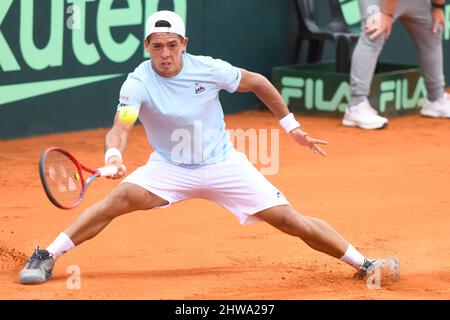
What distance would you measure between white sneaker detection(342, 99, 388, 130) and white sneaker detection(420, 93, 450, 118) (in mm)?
830

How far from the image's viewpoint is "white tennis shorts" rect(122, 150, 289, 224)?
18.3 ft

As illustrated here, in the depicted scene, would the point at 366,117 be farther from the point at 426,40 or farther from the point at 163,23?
the point at 163,23

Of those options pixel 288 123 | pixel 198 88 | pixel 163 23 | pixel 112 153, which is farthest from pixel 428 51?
pixel 112 153

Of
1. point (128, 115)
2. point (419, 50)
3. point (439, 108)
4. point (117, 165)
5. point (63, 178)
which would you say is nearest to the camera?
point (117, 165)

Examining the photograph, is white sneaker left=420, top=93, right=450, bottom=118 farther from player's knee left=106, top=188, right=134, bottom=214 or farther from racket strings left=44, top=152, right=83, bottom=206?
racket strings left=44, top=152, right=83, bottom=206

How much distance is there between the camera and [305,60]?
11969 mm

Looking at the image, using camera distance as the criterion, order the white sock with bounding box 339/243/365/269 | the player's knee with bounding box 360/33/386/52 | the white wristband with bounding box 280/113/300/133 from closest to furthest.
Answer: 1. the white sock with bounding box 339/243/365/269
2. the white wristband with bounding box 280/113/300/133
3. the player's knee with bounding box 360/33/386/52

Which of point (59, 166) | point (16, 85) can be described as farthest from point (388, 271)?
point (16, 85)

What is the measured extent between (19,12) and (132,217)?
107 inches

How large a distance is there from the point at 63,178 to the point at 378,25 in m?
5.37

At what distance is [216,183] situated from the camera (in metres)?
5.60

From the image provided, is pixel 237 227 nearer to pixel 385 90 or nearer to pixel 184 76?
pixel 184 76

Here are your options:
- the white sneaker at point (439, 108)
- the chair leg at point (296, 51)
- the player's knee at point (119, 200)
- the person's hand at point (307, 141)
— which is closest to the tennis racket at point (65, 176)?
the player's knee at point (119, 200)

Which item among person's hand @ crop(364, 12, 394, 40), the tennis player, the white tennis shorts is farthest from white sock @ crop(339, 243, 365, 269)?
person's hand @ crop(364, 12, 394, 40)
